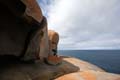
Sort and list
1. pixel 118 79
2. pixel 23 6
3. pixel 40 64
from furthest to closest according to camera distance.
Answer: pixel 40 64, pixel 118 79, pixel 23 6

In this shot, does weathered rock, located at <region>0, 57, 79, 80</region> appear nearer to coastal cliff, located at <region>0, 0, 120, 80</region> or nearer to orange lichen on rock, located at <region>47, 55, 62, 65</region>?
coastal cliff, located at <region>0, 0, 120, 80</region>

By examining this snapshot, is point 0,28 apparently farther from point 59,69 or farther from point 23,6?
point 59,69

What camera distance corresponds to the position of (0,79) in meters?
8.05

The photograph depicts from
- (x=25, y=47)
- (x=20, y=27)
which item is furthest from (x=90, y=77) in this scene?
(x=20, y=27)

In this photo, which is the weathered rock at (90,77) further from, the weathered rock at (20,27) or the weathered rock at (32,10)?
the weathered rock at (32,10)

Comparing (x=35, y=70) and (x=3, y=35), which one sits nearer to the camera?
(x=3, y=35)

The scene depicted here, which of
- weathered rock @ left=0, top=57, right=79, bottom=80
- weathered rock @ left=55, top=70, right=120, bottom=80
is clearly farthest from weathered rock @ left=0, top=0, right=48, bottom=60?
weathered rock @ left=55, top=70, right=120, bottom=80

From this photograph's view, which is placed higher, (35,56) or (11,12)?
(11,12)

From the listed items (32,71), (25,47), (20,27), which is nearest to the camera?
(20,27)

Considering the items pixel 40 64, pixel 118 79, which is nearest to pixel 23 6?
pixel 40 64

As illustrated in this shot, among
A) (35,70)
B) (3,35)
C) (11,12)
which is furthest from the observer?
(35,70)

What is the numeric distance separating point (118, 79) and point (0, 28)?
611 centimetres

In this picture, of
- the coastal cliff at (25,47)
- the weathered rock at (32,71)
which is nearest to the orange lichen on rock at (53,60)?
the coastal cliff at (25,47)

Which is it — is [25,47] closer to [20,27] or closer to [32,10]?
[20,27]
